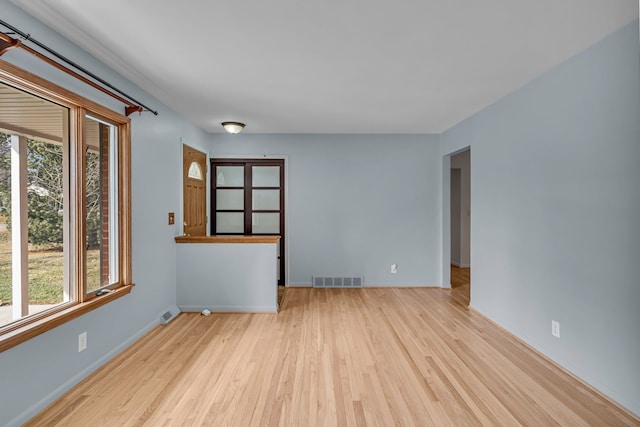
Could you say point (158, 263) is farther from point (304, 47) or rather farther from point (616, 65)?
point (616, 65)

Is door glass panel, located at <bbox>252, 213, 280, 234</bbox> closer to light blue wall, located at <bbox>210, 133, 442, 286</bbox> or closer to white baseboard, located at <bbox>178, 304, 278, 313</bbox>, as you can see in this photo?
light blue wall, located at <bbox>210, 133, 442, 286</bbox>

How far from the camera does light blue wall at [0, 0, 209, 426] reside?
5.92ft

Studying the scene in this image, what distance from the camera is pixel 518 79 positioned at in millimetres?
2805

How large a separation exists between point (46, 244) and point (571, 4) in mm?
3638

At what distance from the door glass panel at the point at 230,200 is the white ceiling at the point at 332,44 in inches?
68.5

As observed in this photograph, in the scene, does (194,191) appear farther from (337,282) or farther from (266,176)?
(337,282)

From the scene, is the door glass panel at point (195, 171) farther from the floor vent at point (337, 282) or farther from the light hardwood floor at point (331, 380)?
the floor vent at point (337, 282)

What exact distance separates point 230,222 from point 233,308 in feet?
5.39

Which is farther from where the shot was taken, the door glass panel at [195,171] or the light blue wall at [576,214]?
the door glass panel at [195,171]

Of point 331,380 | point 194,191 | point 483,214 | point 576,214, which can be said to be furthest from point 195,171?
point 576,214

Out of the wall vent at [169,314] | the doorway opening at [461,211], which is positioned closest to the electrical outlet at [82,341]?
the wall vent at [169,314]

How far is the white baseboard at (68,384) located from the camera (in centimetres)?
182

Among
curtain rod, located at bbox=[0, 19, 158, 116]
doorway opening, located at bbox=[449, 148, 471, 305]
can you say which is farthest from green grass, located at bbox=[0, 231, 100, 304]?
doorway opening, located at bbox=[449, 148, 471, 305]

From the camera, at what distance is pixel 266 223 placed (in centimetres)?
500
